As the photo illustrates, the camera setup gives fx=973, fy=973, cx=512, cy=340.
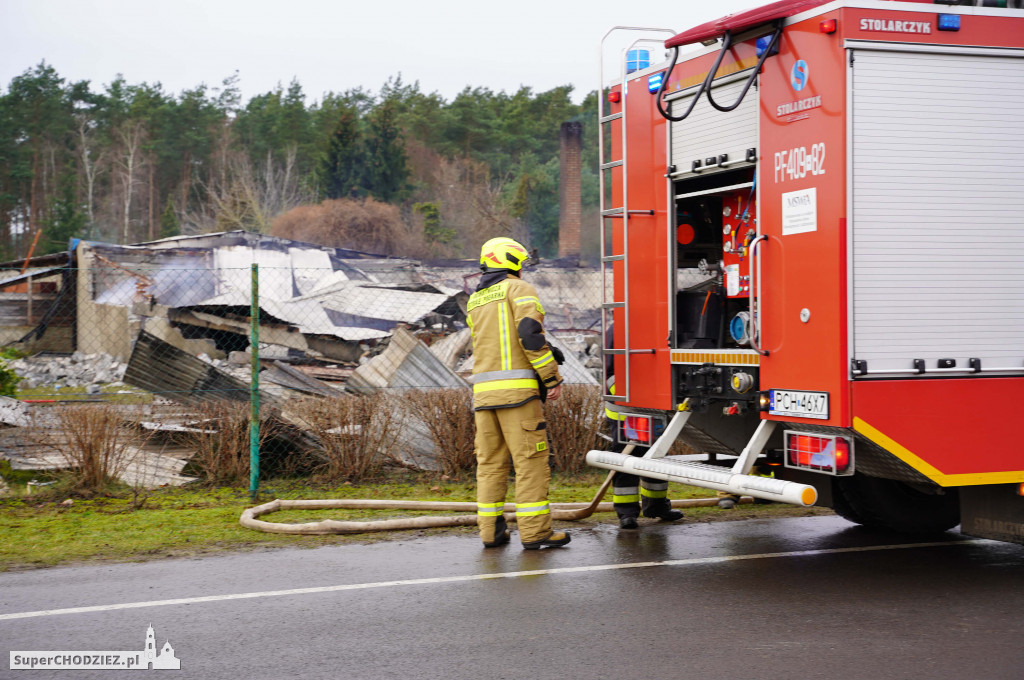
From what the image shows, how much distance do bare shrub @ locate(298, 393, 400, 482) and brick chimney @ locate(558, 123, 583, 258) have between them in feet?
97.9

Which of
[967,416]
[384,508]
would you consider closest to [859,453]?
[967,416]

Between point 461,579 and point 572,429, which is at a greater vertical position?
point 572,429

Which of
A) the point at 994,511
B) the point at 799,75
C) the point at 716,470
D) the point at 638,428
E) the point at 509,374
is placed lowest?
the point at 994,511

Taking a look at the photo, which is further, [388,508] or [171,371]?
[171,371]

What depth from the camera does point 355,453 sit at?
9250 mm

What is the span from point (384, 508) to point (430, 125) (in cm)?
5037

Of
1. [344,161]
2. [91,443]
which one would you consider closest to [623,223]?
[91,443]

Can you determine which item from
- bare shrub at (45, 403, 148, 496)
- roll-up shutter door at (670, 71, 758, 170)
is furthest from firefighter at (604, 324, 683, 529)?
bare shrub at (45, 403, 148, 496)

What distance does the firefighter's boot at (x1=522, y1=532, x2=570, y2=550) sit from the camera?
21.2 ft

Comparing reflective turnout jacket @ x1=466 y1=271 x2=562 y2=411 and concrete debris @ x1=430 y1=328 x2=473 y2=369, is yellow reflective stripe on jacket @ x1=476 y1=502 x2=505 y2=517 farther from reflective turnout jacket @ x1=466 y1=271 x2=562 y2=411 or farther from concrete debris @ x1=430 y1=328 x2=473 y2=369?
concrete debris @ x1=430 y1=328 x2=473 y2=369

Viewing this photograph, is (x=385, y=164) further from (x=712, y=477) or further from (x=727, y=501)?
(x=712, y=477)

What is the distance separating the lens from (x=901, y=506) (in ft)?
22.5

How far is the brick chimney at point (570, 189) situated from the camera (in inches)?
1538

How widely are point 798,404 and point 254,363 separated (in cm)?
505
